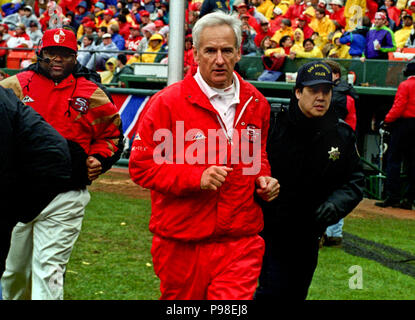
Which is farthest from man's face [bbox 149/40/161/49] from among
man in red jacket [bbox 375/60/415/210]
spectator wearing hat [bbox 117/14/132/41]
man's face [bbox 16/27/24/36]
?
man in red jacket [bbox 375/60/415/210]

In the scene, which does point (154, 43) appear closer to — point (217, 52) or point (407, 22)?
point (407, 22)

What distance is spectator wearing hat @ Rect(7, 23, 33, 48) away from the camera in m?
21.7

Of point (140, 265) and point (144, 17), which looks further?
point (144, 17)

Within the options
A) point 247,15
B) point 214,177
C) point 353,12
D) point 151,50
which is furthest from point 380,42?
point 214,177

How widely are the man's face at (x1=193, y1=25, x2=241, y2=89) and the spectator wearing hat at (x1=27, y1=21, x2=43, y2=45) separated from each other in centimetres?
1978

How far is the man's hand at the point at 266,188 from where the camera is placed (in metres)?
4.12

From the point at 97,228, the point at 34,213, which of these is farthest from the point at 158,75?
the point at 34,213

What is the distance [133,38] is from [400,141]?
10354 millimetres

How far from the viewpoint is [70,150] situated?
17.4 feet

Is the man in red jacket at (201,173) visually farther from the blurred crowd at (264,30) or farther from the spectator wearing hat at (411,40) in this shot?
the spectator wearing hat at (411,40)

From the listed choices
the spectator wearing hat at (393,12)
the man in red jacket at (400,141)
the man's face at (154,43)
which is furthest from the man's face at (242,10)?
the man in red jacket at (400,141)

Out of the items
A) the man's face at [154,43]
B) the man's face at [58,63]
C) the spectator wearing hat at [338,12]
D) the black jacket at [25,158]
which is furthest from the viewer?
the man's face at [154,43]

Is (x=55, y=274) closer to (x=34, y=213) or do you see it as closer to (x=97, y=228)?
(x=34, y=213)

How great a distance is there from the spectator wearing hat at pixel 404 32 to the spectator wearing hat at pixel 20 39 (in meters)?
→ 11.3
